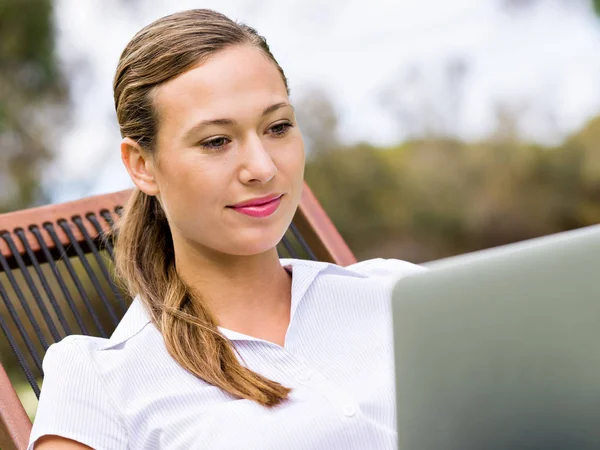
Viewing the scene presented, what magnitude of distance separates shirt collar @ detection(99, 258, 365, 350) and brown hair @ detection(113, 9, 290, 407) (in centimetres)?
2

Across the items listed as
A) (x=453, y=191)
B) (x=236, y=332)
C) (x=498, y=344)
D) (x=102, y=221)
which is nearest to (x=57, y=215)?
(x=102, y=221)

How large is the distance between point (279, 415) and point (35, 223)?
35.9 inches

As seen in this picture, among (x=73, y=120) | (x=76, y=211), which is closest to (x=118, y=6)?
(x=73, y=120)

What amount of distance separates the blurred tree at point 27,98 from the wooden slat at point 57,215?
199 inches

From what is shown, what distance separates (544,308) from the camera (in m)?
0.77

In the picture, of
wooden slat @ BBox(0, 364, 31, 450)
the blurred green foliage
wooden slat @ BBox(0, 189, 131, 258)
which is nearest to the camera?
wooden slat @ BBox(0, 364, 31, 450)

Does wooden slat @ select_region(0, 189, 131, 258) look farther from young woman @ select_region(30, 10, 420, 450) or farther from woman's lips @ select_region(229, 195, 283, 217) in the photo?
woman's lips @ select_region(229, 195, 283, 217)

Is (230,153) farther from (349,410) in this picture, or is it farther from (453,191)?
(453,191)

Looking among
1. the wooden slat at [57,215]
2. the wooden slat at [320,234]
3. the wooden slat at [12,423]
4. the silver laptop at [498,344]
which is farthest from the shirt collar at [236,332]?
the silver laptop at [498,344]

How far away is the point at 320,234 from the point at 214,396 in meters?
0.80

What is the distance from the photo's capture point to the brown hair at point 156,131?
1.33 m

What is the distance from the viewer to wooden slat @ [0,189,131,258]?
191cm

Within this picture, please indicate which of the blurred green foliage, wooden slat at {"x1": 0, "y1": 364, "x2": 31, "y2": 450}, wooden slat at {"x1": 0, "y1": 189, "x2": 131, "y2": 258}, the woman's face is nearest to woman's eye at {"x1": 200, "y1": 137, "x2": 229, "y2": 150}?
the woman's face

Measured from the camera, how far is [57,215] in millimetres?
1984
